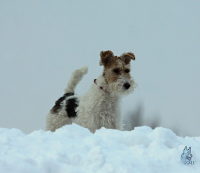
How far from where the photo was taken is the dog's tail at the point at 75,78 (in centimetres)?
941

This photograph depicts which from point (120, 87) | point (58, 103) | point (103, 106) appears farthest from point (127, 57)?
point (58, 103)

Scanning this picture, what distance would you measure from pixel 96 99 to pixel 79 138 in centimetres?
386

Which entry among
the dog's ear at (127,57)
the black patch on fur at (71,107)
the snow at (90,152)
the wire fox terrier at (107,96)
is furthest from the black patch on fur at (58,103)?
the snow at (90,152)

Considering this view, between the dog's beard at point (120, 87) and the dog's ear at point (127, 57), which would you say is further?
the dog's ear at point (127, 57)

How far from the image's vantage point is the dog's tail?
9406 mm

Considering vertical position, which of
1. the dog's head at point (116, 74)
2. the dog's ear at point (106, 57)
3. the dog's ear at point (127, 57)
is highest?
the dog's ear at point (127, 57)

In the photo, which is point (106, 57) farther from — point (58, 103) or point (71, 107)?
point (58, 103)

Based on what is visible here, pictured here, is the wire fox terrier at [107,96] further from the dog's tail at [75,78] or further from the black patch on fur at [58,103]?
the dog's tail at [75,78]

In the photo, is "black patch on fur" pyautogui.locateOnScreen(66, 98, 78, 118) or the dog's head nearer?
the dog's head

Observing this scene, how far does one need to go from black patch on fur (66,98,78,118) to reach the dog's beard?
1.55m

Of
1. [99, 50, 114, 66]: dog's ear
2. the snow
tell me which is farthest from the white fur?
the snow

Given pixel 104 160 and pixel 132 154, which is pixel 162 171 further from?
pixel 104 160

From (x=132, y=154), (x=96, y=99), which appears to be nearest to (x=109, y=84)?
(x=96, y=99)

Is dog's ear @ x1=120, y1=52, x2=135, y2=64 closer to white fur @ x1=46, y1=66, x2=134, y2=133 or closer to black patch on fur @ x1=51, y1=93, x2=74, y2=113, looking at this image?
white fur @ x1=46, y1=66, x2=134, y2=133
